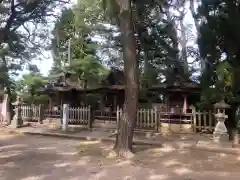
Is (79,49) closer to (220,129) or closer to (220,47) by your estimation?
(220,47)

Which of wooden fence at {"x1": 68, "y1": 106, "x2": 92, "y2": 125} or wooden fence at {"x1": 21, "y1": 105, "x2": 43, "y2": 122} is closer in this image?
wooden fence at {"x1": 68, "y1": 106, "x2": 92, "y2": 125}

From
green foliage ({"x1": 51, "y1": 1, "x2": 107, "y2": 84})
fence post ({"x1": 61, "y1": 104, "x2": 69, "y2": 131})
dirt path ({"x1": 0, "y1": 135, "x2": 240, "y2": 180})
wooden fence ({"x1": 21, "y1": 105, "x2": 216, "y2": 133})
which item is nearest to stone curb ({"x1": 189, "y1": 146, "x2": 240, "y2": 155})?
dirt path ({"x1": 0, "y1": 135, "x2": 240, "y2": 180})

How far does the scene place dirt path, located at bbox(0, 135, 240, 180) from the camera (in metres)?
6.67

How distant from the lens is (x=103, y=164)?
777 cm

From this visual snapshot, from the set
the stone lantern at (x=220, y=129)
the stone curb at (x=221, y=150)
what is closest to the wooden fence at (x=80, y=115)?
the stone lantern at (x=220, y=129)

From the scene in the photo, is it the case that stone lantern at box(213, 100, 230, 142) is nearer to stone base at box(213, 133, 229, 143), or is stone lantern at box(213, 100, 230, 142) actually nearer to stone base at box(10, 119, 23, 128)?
stone base at box(213, 133, 229, 143)

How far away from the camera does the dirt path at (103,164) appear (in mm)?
6672

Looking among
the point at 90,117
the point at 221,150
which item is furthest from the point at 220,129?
the point at 90,117

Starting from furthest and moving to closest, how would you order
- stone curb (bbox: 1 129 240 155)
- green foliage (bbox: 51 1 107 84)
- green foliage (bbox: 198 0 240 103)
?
1. green foliage (bbox: 51 1 107 84)
2. green foliage (bbox: 198 0 240 103)
3. stone curb (bbox: 1 129 240 155)

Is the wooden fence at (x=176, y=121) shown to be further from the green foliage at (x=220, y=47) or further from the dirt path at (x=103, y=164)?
the dirt path at (x=103, y=164)

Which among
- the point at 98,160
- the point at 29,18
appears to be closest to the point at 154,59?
the point at 29,18

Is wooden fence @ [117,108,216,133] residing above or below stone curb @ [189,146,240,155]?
above

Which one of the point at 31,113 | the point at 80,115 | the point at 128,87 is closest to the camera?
the point at 128,87

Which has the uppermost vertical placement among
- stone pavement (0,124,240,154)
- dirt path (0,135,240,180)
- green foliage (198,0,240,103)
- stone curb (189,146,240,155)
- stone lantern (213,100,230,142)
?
green foliage (198,0,240,103)
